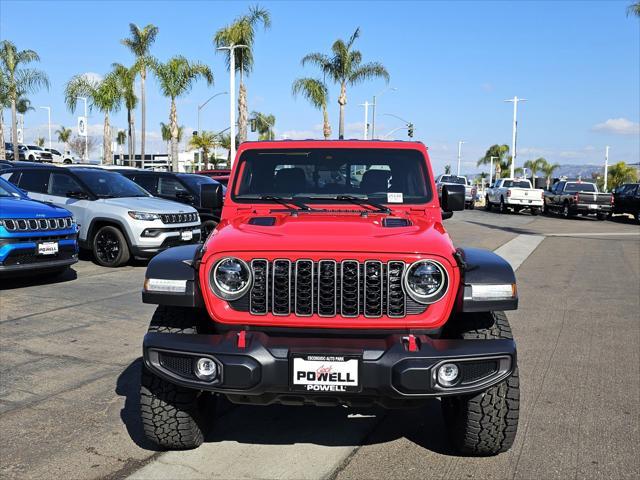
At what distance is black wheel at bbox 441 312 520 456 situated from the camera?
3.63m

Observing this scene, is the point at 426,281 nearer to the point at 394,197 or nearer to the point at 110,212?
the point at 394,197

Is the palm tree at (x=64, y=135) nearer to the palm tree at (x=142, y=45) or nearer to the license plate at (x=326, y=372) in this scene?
the palm tree at (x=142, y=45)

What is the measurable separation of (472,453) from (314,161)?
2.25 meters

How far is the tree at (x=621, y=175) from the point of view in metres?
63.9

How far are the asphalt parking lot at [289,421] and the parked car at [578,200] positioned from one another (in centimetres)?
2476

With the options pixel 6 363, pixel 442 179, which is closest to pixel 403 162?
pixel 6 363

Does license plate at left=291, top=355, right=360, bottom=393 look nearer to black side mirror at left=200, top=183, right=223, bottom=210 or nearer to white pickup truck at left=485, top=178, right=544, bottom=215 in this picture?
black side mirror at left=200, top=183, right=223, bottom=210

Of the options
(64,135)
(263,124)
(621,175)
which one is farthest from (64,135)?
(621,175)

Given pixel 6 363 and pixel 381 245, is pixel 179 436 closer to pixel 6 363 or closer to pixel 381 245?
pixel 381 245

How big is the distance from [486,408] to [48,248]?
7.21 metres

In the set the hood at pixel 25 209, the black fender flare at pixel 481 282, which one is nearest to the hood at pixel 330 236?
the black fender flare at pixel 481 282

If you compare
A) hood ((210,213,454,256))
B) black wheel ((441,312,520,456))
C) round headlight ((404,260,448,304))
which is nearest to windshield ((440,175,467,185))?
hood ((210,213,454,256))

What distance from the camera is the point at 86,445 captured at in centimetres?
395

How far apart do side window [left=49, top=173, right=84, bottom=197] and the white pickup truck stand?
26088 millimetres
